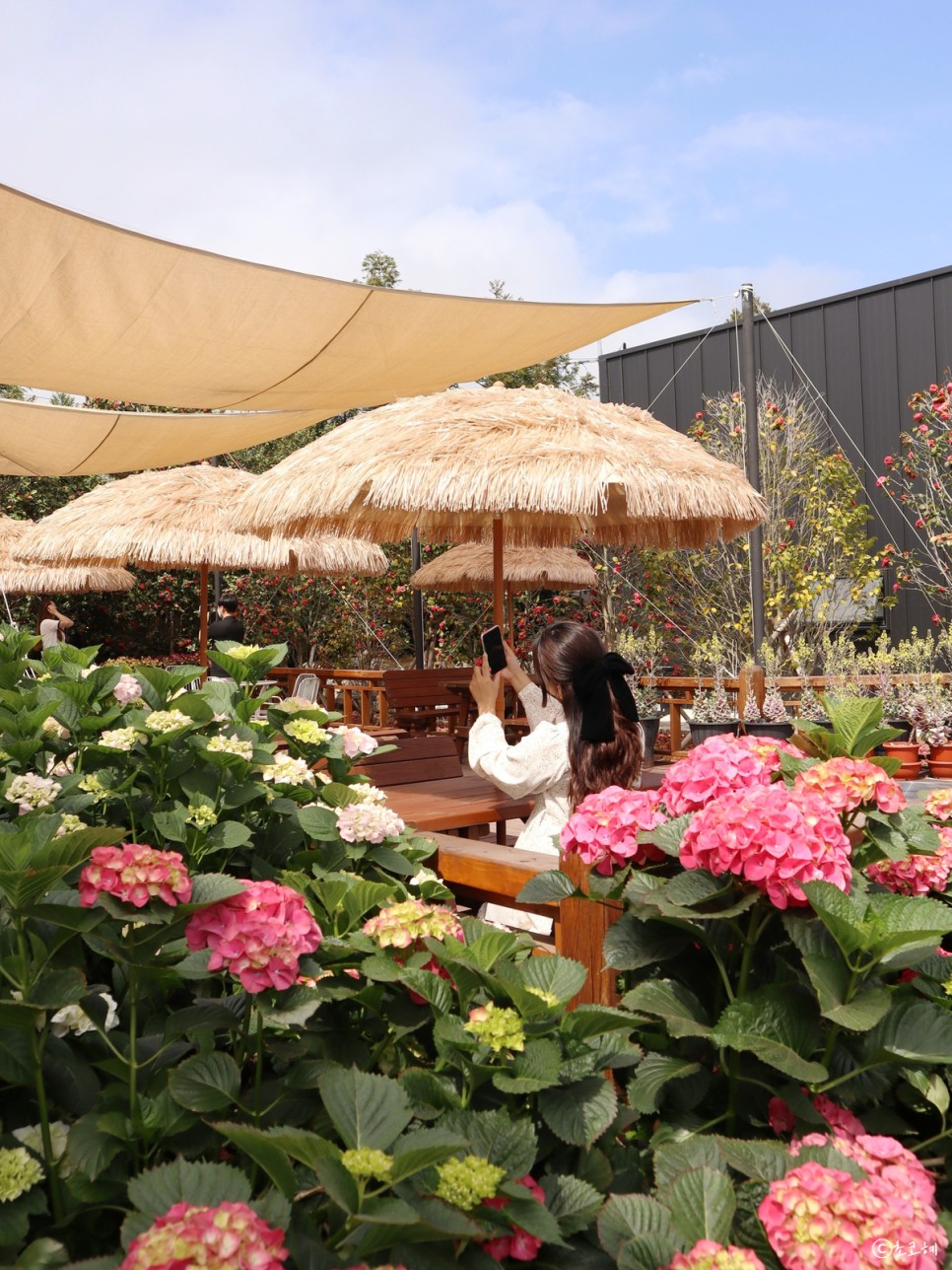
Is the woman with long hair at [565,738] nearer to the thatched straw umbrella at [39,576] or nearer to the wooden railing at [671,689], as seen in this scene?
the wooden railing at [671,689]

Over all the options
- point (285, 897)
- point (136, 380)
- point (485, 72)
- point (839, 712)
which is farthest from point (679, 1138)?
point (485, 72)

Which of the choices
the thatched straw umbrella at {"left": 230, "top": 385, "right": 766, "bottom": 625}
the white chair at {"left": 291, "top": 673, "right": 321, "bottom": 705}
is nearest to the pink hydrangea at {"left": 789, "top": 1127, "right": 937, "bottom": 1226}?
the thatched straw umbrella at {"left": 230, "top": 385, "right": 766, "bottom": 625}

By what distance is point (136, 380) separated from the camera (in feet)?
15.7

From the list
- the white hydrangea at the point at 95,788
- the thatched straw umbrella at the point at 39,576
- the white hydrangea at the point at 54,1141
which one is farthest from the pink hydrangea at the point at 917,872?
the thatched straw umbrella at the point at 39,576

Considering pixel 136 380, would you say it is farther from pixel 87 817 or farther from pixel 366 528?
pixel 87 817

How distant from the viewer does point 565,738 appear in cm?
302

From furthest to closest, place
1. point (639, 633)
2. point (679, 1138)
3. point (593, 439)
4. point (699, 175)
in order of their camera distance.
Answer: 1. point (639, 633)
2. point (699, 175)
3. point (593, 439)
4. point (679, 1138)

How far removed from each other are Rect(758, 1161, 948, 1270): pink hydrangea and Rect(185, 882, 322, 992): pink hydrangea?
19.3 inches

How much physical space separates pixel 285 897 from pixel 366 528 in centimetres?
533

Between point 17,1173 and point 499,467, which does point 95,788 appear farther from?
point 499,467

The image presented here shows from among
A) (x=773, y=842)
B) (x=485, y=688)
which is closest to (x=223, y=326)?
(x=485, y=688)

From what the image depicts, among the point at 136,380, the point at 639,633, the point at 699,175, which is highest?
the point at 699,175

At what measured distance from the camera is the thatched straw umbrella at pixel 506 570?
30.3 feet

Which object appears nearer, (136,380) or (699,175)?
(136,380)
